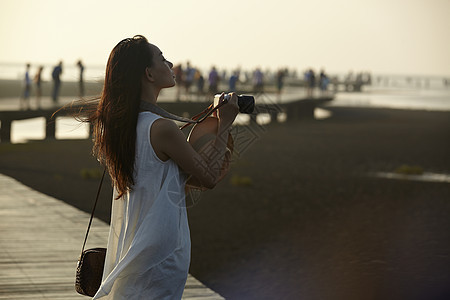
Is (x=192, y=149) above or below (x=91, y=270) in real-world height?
above

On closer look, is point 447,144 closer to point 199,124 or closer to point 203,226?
point 203,226

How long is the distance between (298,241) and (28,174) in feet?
27.0

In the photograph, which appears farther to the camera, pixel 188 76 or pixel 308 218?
pixel 188 76

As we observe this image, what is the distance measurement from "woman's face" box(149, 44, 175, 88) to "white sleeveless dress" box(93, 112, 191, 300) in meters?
0.14

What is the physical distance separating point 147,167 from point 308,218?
9544 mm

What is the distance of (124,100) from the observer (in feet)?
9.66

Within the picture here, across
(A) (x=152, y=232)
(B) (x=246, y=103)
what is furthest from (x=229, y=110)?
(A) (x=152, y=232)

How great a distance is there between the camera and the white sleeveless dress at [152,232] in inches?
116

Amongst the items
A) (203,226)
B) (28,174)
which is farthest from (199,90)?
(203,226)

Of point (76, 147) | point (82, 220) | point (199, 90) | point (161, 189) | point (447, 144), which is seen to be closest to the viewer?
point (161, 189)

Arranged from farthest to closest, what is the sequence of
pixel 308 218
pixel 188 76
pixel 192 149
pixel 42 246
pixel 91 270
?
pixel 188 76, pixel 308 218, pixel 42 246, pixel 91 270, pixel 192 149

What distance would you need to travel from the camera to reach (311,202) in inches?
549

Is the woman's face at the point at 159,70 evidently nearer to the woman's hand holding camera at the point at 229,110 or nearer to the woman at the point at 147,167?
the woman at the point at 147,167

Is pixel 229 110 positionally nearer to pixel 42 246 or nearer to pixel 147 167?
pixel 147 167
